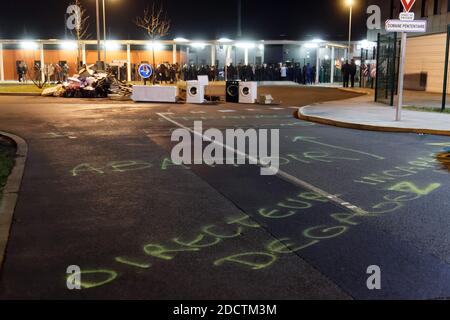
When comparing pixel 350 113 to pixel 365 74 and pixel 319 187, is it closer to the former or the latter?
pixel 319 187

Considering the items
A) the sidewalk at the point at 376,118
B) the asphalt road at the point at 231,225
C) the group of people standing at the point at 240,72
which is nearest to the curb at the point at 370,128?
the sidewalk at the point at 376,118

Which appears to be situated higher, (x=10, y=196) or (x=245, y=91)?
(x=245, y=91)

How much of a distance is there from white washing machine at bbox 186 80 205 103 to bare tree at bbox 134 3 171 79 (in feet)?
74.7

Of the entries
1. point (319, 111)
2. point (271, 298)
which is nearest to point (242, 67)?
point (319, 111)

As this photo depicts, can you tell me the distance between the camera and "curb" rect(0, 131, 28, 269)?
589cm

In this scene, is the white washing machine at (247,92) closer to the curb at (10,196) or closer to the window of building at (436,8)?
the window of building at (436,8)

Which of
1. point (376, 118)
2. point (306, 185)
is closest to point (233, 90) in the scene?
point (376, 118)

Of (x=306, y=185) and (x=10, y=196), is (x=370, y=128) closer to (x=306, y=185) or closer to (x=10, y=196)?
(x=306, y=185)

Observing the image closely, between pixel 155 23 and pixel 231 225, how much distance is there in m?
48.4

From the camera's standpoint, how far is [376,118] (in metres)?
17.0

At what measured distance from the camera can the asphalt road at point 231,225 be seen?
4.70m
